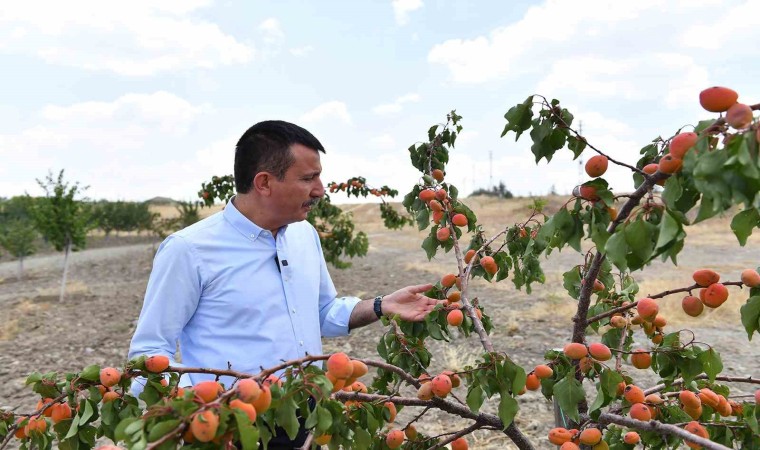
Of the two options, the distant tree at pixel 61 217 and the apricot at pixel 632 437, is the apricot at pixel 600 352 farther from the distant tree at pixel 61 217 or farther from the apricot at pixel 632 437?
the distant tree at pixel 61 217

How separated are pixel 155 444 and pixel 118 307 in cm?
1105

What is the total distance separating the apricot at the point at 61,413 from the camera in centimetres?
142

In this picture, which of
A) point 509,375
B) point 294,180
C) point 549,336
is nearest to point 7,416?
point 294,180

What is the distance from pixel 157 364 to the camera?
4.47ft

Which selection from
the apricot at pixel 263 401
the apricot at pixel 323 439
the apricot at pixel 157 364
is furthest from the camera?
the apricot at pixel 157 364

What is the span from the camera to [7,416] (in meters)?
1.60

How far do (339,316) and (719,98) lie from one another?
1949 mm

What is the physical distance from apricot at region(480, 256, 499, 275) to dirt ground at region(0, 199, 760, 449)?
1757 mm

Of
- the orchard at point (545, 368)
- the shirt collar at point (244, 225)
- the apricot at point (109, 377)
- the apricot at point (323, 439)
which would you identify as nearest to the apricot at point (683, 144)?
the orchard at point (545, 368)

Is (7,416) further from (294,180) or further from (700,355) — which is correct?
(700,355)

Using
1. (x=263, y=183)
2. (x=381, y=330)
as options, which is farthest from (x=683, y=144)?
(x=381, y=330)

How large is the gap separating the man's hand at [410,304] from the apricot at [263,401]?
111 cm

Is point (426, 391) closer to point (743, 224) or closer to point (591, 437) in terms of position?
point (591, 437)

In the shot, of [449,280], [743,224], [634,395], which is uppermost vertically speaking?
[743,224]
